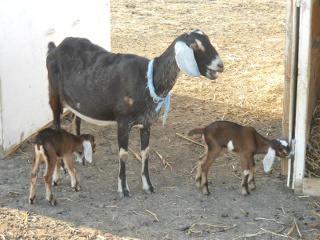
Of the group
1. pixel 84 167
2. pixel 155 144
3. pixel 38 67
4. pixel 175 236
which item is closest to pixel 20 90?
pixel 38 67

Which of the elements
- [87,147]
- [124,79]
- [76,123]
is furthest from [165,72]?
[76,123]

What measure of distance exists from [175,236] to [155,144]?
2.64 m

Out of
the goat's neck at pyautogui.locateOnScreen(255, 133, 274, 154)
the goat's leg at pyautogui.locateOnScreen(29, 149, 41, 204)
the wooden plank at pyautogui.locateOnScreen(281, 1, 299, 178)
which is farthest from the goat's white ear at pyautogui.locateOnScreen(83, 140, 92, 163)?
the wooden plank at pyautogui.locateOnScreen(281, 1, 299, 178)

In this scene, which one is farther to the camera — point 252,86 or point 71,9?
point 252,86

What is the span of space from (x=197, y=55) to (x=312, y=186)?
1.97 meters

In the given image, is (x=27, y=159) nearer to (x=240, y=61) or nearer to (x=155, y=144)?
(x=155, y=144)

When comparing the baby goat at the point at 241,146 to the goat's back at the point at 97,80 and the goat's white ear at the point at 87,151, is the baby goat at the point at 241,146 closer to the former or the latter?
the goat's back at the point at 97,80

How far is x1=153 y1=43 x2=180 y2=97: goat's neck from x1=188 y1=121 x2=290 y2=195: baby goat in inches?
24.0

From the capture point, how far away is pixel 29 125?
31.2ft

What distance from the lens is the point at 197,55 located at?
7.61m

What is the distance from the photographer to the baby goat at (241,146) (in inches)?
313

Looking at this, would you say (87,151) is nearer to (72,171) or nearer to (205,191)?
(72,171)

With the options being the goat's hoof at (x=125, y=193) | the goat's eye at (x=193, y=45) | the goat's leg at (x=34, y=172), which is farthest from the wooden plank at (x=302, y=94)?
the goat's leg at (x=34, y=172)

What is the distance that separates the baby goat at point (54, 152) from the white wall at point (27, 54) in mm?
1228
